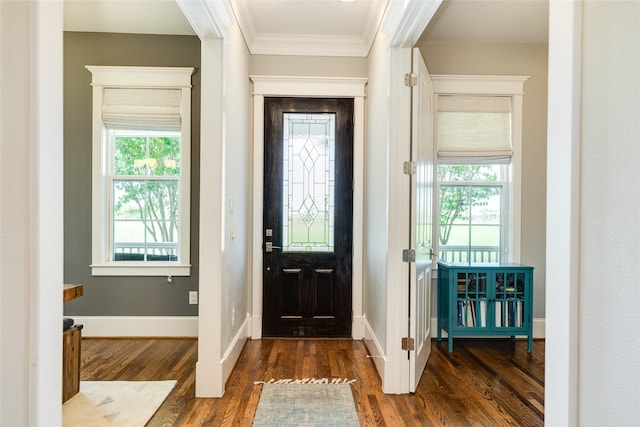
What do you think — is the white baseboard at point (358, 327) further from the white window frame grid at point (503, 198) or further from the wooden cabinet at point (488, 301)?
the white window frame grid at point (503, 198)

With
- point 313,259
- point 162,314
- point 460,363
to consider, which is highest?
point 313,259

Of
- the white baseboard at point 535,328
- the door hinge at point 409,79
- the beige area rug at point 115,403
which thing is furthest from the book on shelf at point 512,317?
the beige area rug at point 115,403

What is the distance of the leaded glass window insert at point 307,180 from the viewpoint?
3652 mm

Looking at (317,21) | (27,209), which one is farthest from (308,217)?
(27,209)

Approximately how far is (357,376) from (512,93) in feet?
9.89

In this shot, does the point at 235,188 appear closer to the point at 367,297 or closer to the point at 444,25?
the point at 367,297

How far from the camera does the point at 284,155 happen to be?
3646 millimetres

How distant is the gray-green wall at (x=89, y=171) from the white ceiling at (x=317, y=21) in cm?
14

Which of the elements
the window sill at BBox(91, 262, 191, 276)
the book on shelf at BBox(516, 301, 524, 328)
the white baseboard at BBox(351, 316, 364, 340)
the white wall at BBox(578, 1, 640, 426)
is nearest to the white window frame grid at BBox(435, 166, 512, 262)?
the book on shelf at BBox(516, 301, 524, 328)

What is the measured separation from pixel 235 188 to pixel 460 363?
2.34m

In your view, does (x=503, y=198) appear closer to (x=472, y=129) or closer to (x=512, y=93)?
(x=472, y=129)

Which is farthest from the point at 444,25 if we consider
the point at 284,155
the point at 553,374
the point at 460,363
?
the point at 553,374

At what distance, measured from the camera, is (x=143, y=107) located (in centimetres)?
352

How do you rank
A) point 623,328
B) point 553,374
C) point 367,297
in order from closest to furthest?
point 623,328 < point 553,374 < point 367,297
